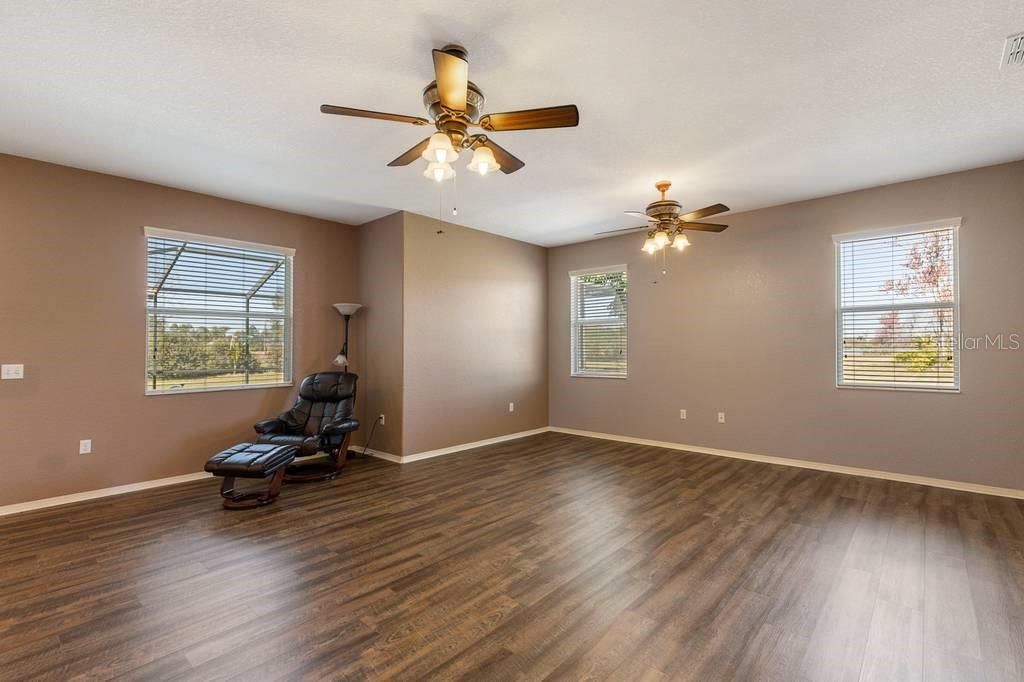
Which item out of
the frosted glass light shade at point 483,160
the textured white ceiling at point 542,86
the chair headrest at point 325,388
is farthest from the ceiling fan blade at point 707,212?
the chair headrest at point 325,388

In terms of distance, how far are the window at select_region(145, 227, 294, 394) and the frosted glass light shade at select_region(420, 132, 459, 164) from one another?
346 cm

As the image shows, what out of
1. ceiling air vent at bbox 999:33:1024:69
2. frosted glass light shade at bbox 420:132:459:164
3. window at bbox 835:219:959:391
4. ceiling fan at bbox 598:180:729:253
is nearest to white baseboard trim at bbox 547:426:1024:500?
window at bbox 835:219:959:391

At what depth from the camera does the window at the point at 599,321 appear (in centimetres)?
643

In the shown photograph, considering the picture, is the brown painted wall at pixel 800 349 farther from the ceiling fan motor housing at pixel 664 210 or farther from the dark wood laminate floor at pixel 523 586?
the ceiling fan motor housing at pixel 664 210

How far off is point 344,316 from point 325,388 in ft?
3.43

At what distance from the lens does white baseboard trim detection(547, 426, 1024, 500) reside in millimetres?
3947

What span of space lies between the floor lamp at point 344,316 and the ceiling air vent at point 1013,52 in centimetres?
549

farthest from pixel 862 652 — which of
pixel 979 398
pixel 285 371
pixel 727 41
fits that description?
pixel 285 371

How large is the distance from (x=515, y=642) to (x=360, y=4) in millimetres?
2949

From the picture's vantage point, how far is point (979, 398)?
4031mm

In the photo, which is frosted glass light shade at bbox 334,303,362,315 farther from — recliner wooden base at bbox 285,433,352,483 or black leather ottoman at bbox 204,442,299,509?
black leather ottoman at bbox 204,442,299,509

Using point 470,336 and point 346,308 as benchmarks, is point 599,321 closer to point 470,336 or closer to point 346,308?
point 470,336

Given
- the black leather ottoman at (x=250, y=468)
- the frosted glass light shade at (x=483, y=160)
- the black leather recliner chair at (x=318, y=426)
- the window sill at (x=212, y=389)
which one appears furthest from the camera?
the black leather recliner chair at (x=318, y=426)

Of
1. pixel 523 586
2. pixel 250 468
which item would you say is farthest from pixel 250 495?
pixel 523 586
